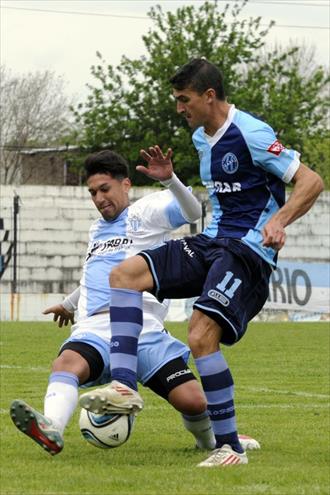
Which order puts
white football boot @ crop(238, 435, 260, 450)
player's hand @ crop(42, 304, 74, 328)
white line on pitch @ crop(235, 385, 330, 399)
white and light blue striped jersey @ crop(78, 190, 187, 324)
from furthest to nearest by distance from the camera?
white line on pitch @ crop(235, 385, 330, 399)
player's hand @ crop(42, 304, 74, 328)
white and light blue striped jersey @ crop(78, 190, 187, 324)
white football boot @ crop(238, 435, 260, 450)

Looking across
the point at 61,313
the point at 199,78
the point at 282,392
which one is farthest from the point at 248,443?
the point at 282,392

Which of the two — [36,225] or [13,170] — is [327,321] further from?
[13,170]

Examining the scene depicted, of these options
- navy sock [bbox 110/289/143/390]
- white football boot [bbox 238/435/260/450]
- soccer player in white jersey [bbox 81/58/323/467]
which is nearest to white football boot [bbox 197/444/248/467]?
soccer player in white jersey [bbox 81/58/323/467]

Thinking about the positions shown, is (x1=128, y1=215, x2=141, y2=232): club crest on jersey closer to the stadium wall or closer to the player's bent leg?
the player's bent leg

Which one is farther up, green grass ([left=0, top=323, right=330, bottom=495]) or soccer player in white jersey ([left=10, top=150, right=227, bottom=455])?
soccer player in white jersey ([left=10, top=150, right=227, bottom=455])

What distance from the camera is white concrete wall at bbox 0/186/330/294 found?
102 feet

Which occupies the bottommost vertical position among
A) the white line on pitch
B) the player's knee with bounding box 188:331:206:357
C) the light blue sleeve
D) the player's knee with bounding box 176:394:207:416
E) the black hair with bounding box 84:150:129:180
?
the white line on pitch

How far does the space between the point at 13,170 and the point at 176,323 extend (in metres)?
37.6

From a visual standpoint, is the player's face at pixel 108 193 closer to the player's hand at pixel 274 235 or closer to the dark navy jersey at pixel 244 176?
the dark navy jersey at pixel 244 176

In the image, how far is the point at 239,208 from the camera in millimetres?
6926

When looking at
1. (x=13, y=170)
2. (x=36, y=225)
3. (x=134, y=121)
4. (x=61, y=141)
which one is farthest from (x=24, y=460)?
(x=13, y=170)

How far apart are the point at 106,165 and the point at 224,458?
1998 millimetres

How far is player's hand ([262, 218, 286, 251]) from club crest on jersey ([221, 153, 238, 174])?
1.60 ft

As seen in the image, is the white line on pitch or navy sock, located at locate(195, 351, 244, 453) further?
the white line on pitch
